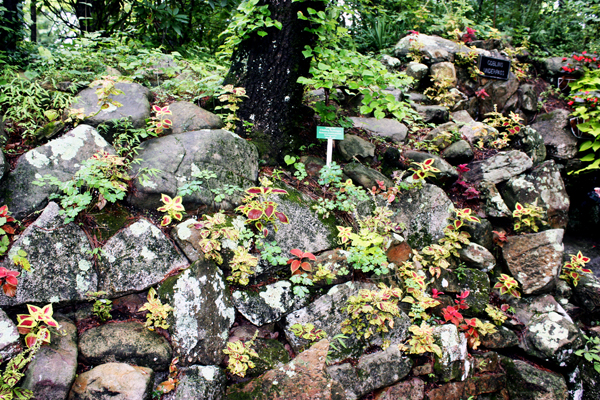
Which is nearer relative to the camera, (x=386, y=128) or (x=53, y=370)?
(x=53, y=370)

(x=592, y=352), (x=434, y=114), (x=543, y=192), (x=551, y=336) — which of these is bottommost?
(x=592, y=352)

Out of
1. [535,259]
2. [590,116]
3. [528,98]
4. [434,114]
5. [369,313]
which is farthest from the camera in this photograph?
[528,98]

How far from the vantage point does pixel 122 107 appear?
3326 mm

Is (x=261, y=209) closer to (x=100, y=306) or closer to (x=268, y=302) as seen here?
(x=268, y=302)

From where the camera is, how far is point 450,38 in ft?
22.3

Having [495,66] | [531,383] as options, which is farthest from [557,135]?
[531,383]

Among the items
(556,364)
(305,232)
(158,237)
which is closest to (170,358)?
(158,237)

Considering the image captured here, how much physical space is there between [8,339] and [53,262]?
0.55 meters

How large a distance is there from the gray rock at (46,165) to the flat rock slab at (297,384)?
7.03 ft

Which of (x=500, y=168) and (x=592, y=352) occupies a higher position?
(x=500, y=168)

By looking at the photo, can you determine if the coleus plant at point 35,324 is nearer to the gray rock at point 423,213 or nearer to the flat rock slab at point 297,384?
the flat rock slab at point 297,384

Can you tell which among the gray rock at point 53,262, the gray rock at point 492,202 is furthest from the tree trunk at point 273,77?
the gray rock at point 492,202

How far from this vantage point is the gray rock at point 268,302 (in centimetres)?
293

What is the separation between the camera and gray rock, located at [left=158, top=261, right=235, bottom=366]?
267cm
